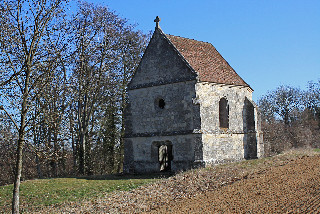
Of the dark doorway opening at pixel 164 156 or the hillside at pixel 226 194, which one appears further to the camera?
the dark doorway opening at pixel 164 156

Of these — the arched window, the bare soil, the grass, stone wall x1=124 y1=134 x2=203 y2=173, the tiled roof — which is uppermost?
the tiled roof

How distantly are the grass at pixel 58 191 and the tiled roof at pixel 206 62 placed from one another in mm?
7293

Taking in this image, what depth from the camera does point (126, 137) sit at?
21.7 metres

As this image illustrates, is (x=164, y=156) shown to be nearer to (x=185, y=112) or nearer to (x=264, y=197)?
(x=185, y=112)

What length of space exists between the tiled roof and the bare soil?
572 cm

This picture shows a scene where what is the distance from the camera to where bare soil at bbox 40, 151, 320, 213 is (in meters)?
9.78

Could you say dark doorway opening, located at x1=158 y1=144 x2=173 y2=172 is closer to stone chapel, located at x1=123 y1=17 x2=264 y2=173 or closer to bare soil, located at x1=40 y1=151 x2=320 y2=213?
stone chapel, located at x1=123 y1=17 x2=264 y2=173

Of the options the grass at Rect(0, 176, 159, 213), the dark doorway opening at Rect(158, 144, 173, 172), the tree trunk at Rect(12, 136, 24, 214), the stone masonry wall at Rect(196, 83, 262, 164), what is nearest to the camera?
the tree trunk at Rect(12, 136, 24, 214)

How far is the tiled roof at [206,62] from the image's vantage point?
20.3 m

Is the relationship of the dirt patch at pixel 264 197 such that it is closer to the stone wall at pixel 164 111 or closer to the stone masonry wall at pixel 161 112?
the stone masonry wall at pixel 161 112

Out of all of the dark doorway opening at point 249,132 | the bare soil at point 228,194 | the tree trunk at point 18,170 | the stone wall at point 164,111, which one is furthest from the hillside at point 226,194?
the dark doorway opening at point 249,132

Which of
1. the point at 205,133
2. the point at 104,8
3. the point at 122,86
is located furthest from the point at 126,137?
the point at 104,8

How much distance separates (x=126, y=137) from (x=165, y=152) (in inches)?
113

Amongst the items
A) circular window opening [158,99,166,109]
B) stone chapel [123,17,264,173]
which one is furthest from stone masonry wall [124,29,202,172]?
circular window opening [158,99,166,109]
